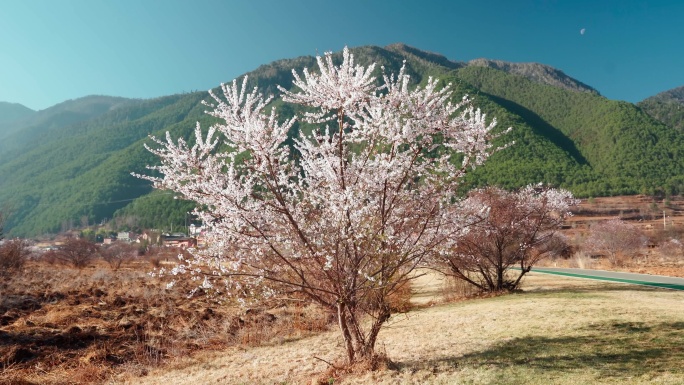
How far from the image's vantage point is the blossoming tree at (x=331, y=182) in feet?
20.1

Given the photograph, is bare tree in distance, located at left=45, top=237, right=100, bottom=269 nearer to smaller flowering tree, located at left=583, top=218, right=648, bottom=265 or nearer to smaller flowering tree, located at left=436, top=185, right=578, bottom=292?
smaller flowering tree, located at left=436, top=185, right=578, bottom=292

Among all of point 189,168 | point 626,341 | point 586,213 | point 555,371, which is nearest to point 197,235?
point 189,168

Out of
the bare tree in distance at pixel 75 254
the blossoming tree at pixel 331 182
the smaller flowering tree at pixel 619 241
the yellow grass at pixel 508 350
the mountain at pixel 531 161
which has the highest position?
the mountain at pixel 531 161

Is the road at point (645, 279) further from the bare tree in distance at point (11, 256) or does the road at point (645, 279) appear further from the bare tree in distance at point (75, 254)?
the bare tree in distance at point (75, 254)

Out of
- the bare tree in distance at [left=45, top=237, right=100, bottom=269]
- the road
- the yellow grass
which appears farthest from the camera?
the bare tree in distance at [left=45, top=237, right=100, bottom=269]

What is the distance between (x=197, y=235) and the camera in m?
7.51

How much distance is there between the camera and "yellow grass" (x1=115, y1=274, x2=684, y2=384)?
603 cm

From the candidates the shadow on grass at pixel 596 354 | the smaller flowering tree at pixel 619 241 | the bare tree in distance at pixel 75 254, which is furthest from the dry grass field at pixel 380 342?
the smaller flowering tree at pixel 619 241

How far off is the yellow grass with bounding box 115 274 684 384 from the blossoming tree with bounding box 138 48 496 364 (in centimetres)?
154

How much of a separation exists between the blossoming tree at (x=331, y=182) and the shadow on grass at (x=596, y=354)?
6.61 ft

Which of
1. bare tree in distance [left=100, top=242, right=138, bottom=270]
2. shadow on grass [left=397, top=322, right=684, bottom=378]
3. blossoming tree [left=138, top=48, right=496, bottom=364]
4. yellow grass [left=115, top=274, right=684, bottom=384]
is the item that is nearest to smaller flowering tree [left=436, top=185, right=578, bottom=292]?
yellow grass [left=115, top=274, right=684, bottom=384]

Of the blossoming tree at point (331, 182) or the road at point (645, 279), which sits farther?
the road at point (645, 279)

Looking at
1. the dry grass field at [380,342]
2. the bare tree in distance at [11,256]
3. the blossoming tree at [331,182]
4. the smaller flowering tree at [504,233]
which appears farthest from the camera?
the bare tree in distance at [11,256]

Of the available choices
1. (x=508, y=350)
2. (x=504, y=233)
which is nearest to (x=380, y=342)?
(x=508, y=350)
